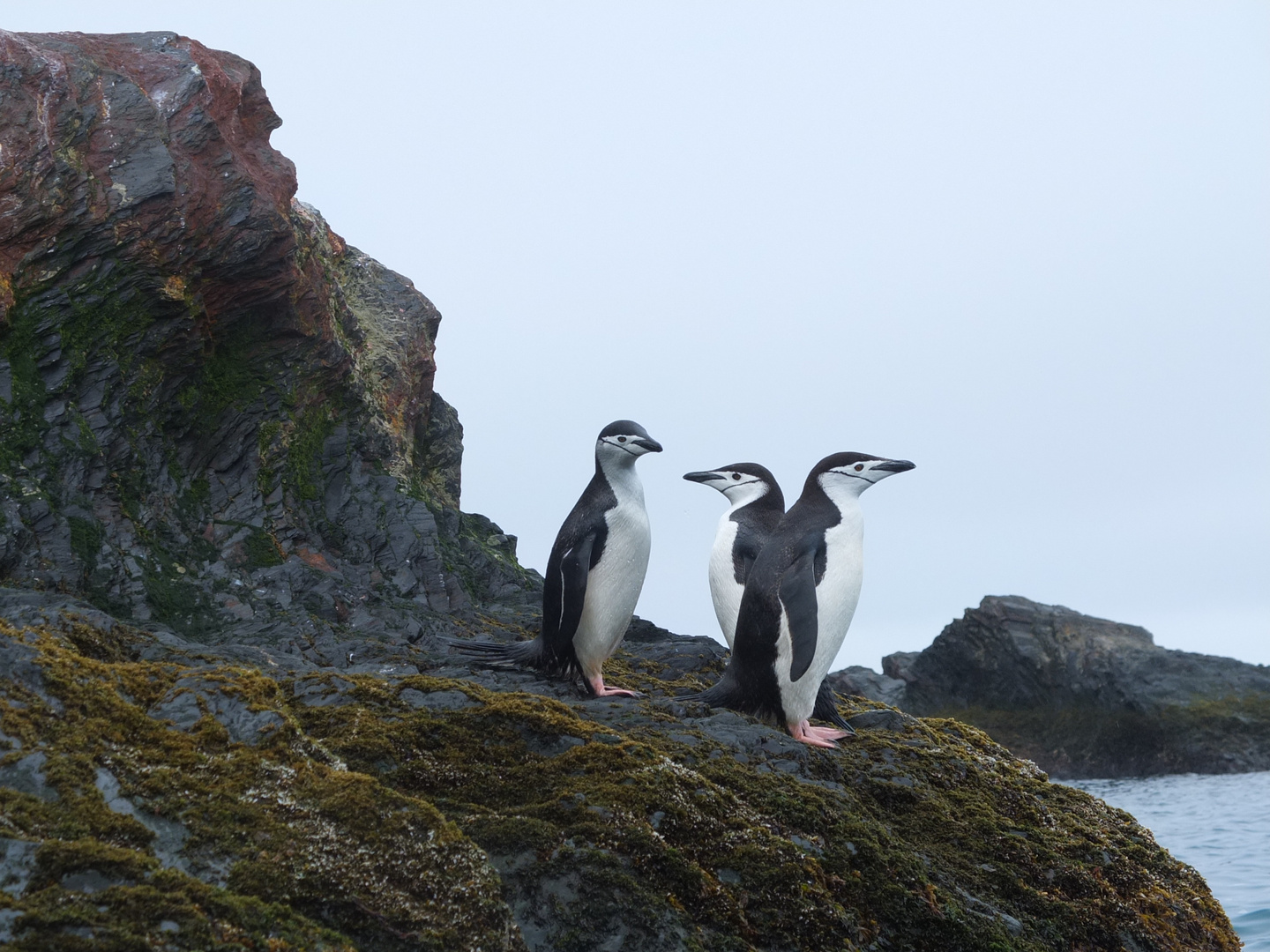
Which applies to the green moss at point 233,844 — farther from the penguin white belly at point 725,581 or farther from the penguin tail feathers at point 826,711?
the penguin white belly at point 725,581

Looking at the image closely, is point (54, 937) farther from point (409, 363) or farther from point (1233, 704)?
point (1233, 704)

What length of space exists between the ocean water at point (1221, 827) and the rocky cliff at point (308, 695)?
4.22 m

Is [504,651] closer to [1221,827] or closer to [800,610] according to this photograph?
[800,610]

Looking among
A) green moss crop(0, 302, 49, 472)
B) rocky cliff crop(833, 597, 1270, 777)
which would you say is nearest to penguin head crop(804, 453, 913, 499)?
green moss crop(0, 302, 49, 472)

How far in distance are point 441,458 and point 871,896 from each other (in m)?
8.83

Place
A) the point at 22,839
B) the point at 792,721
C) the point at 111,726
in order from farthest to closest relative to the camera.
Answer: the point at 792,721 → the point at 111,726 → the point at 22,839

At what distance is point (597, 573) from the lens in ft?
27.8

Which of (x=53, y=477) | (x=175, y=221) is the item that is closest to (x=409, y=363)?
(x=175, y=221)

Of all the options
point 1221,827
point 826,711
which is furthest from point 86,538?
point 1221,827

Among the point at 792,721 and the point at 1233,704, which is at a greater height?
the point at 1233,704

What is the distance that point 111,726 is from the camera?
462 centimetres

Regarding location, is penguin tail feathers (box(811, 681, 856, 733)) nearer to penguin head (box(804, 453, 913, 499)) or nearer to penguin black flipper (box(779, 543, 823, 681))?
penguin black flipper (box(779, 543, 823, 681))

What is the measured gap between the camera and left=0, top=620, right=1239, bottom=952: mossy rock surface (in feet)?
12.6

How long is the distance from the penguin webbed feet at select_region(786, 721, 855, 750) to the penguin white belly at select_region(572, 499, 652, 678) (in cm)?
159
